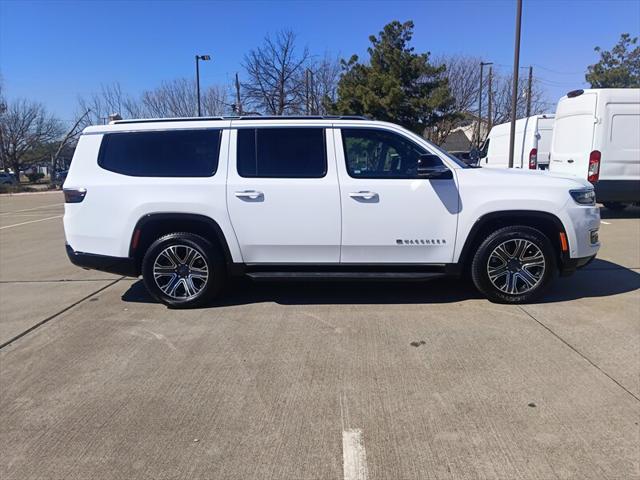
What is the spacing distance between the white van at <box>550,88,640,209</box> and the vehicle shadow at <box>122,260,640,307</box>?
497cm

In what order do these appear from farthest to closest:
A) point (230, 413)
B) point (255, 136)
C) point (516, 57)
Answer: point (516, 57) < point (255, 136) < point (230, 413)

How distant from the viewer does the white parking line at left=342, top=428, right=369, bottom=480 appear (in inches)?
101

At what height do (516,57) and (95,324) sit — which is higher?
(516,57)

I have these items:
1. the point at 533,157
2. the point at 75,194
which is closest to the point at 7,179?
the point at 533,157

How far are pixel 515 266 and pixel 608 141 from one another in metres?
7.03

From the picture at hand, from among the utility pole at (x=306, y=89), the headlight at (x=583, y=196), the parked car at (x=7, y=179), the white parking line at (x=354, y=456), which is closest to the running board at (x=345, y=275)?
the headlight at (x=583, y=196)

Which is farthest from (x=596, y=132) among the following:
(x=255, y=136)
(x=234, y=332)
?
(x=234, y=332)

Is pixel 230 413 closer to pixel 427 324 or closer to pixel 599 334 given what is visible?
pixel 427 324

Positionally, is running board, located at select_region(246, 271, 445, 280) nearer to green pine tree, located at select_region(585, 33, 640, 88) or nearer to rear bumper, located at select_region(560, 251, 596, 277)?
rear bumper, located at select_region(560, 251, 596, 277)

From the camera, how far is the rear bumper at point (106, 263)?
5.15 meters

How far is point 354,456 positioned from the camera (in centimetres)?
271

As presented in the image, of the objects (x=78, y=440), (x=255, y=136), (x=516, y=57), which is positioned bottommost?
(x=78, y=440)

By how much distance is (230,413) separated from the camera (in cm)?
317

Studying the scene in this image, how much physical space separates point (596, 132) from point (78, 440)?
1097cm
